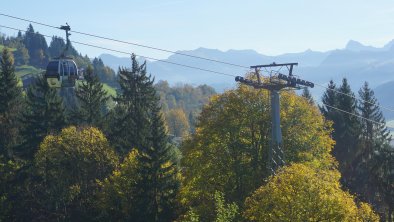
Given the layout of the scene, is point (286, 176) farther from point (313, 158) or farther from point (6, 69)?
point (6, 69)

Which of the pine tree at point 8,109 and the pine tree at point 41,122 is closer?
the pine tree at point 41,122

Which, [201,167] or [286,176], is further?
[201,167]

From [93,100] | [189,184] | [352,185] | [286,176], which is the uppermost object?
[93,100]

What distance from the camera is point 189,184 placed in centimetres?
3909

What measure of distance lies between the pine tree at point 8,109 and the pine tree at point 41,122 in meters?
3.32

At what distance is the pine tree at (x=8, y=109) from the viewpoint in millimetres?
63625

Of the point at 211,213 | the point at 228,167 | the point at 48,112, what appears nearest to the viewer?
the point at 211,213

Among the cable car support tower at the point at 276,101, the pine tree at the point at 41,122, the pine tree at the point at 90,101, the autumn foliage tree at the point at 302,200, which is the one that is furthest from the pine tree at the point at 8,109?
the autumn foliage tree at the point at 302,200

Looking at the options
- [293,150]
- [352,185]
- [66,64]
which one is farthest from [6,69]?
[352,185]

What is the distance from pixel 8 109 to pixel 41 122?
7877 millimetres

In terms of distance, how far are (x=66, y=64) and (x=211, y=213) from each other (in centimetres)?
1608

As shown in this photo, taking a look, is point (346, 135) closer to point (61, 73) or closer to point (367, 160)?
point (367, 160)

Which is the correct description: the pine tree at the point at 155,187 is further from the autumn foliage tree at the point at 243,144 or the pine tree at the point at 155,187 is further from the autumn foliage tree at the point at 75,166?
the autumn foliage tree at the point at 75,166

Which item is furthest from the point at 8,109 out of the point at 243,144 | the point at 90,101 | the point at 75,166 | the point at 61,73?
the point at 243,144
